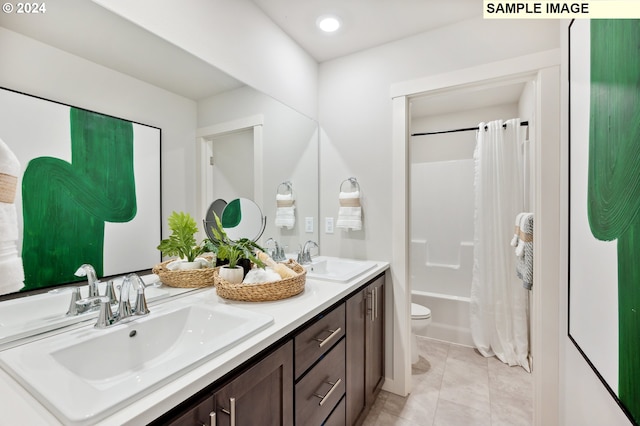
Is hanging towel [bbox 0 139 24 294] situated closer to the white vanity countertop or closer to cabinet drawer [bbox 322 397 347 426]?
the white vanity countertop

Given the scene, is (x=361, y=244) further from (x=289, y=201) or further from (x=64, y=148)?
(x=64, y=148)

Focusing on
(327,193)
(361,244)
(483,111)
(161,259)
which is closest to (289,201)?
(327,193)

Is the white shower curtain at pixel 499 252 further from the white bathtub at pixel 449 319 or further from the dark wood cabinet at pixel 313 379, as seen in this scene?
the dark wood cabinet at pixel 313 379

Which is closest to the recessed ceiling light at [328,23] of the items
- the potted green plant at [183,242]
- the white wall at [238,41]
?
the white wall at [238,41]

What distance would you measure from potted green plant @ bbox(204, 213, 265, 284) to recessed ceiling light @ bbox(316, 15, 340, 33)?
1.40 metres

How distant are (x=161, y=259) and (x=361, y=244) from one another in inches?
52.7

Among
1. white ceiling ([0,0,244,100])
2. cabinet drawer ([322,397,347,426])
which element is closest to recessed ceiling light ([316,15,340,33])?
white ceiling ([0,0,244,100])

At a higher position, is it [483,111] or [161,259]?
[483,111]

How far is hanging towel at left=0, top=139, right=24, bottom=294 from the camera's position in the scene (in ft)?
2.65

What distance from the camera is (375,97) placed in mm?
2078

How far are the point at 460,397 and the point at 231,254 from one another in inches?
70.9

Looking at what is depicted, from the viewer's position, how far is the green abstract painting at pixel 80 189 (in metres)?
0.88

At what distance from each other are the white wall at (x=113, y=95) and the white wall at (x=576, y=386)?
162 cm

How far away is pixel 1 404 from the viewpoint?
0.58 m
